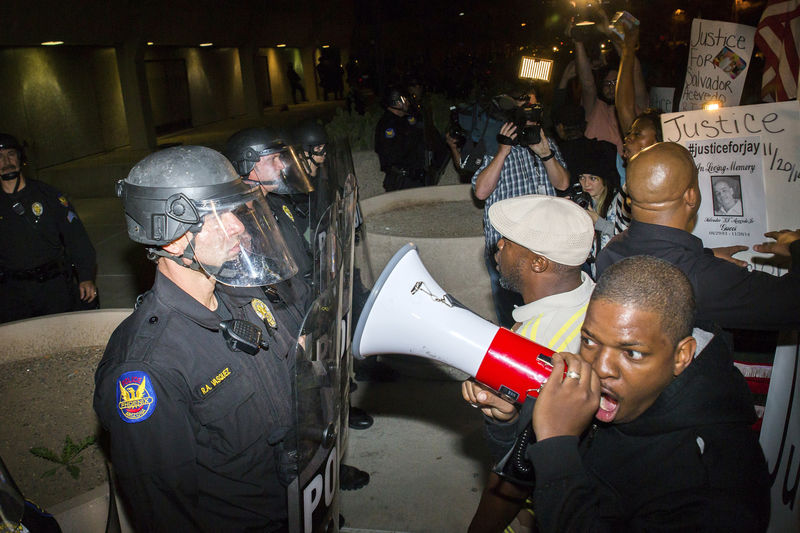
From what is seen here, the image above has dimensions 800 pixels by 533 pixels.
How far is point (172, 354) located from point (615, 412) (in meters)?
1.38

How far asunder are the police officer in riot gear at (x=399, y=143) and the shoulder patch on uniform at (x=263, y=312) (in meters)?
5.33

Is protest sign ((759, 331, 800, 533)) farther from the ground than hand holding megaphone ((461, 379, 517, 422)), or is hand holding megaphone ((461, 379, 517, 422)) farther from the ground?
hand holding megaphone ((461, 379, 517, 422))

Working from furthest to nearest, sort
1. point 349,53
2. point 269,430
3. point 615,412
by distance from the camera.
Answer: point 349,53, point 269,430, point 615,412

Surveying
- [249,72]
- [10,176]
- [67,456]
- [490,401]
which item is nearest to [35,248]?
[10,176]

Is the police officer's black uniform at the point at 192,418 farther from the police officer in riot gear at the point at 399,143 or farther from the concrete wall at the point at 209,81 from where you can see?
the concrete wall at the point at 209,81

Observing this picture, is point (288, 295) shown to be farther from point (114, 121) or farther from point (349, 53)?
point (349, 53)

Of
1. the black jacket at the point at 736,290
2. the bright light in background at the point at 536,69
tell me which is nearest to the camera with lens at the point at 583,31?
the bright light in background at the point at 536,69

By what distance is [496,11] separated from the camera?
35406 millimetres

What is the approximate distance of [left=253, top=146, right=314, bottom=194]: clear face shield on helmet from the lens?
362 centimetres

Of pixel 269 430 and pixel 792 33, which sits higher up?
pixel 792 33

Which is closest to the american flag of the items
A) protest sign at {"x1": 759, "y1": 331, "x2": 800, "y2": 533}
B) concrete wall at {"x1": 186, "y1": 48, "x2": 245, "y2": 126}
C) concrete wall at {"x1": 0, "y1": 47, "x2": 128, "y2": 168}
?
protest sign at {"x1": 759, "y1": 331, "x2": 800, "y2": 533}

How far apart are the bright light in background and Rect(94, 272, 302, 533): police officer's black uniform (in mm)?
5232

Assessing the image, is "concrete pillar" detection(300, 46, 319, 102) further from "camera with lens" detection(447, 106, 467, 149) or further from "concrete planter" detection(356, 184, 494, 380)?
"concrete planter" detection(356, 184, 494, 380)

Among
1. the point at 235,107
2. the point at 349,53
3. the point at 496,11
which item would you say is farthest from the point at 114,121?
the point at 496,11
